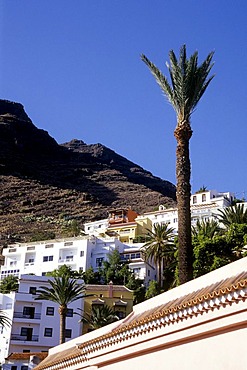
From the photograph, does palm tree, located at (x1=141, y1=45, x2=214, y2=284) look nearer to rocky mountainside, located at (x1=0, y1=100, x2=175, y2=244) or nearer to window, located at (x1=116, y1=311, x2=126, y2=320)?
window, located at (x1=116, y1=311, x2=126, y2=320)

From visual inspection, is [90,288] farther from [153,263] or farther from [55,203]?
[55,203]

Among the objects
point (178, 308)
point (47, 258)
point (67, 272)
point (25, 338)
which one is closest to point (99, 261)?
point (67, 272)

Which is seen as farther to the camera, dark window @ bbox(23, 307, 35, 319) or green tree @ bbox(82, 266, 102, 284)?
green tree @ bbox(82, 266, 102, 284)

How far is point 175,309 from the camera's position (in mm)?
11180

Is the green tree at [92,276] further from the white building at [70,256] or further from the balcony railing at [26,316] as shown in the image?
the balcony railing at [26,316]

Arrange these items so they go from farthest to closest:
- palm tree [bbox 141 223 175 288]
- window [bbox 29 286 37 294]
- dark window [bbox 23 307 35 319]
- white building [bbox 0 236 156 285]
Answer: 1. white building [bbox 0 236 156 285]
2. palm tree [bbox 141 223 175 288]
3. window [bbox 29 286 37 294]
4. dark window [bbox 23 307 35 319]

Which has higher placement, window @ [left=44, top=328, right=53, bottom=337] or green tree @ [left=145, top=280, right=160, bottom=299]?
green tree @ [left=145, top=280, right=160, bottom=299]

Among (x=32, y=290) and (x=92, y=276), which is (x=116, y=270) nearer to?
(x=92, y=276)

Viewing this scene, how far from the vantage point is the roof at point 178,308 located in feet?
31.7

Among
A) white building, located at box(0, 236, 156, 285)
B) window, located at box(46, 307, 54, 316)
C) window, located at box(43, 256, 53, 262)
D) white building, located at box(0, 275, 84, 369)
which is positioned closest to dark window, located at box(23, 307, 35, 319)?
white building, located at box(0, 275, 84, 369)

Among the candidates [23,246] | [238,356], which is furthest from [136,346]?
[23,246]

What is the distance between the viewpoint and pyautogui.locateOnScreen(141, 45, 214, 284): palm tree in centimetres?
2155

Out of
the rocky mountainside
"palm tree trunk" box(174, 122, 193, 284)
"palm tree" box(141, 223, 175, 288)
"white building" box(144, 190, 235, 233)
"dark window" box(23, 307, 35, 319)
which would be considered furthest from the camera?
the rocky mountainside

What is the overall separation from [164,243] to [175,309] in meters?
51.7
